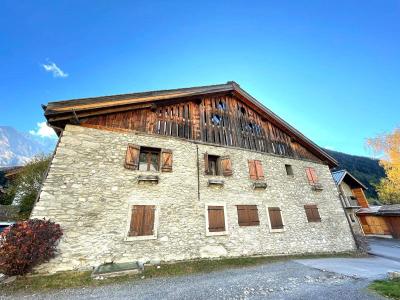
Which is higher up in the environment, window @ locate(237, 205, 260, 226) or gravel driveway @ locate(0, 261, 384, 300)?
window @ locate(237, 205, 260, 226)

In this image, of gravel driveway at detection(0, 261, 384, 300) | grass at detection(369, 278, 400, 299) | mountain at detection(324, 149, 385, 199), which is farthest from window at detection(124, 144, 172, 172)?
mountain at detection(324, 149, 385, 199)

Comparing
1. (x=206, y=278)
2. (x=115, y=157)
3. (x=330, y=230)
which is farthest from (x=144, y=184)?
(x=330, y=230)

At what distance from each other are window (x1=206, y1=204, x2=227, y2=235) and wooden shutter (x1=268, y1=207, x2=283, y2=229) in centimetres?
282

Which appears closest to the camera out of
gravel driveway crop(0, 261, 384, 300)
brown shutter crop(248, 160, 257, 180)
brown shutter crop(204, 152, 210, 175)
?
gravel driveway crop(0, 261, 384, 300)

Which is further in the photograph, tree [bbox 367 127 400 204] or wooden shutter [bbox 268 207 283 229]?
tree [bbox 367 127 400 204]

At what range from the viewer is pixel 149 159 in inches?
368

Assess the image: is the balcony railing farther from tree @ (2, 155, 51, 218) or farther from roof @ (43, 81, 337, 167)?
tree @ (2, 155, 51, 218)

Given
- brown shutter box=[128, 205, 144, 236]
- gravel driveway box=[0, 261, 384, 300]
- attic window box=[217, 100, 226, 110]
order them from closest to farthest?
gravel driveway box=[0, 261, 384, 300]
brown shutter box=[128, 205, 144, 236]
attic window box=[217, 100, 226, 110]

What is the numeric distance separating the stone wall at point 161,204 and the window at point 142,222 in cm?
21

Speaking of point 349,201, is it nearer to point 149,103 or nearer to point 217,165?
point 217,165

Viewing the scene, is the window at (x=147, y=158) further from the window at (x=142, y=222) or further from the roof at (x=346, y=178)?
the roof at (x=346, y=178)

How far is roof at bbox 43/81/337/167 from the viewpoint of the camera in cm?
797

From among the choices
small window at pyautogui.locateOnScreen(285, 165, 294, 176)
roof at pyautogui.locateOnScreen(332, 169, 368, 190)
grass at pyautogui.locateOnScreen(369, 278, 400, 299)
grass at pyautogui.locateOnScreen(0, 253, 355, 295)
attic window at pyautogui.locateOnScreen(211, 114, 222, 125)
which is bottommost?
grass at pyautogui.locateOnScreen(369, 278, 400, 299)

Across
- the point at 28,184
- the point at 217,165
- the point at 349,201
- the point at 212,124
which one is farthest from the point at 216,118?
the point at 349,201
